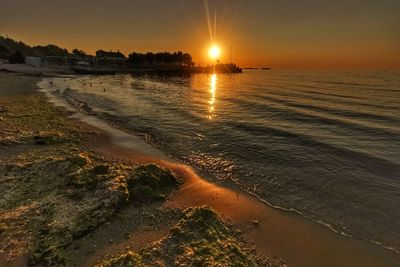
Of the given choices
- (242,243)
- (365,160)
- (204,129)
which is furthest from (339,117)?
(242,243)

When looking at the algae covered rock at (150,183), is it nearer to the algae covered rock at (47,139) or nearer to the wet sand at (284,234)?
the wet sand at (284,234)

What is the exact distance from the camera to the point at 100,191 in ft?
23.4

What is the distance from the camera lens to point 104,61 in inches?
4825

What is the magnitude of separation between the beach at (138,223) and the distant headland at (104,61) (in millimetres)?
93487

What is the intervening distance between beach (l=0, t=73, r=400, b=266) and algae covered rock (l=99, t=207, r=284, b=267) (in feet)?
0.08

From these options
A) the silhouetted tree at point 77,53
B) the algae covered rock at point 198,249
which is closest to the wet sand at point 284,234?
the algae covered rock at point 198,249

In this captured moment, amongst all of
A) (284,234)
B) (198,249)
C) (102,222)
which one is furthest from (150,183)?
(284,234)

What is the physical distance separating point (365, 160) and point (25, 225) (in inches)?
594

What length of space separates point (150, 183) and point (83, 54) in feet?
524

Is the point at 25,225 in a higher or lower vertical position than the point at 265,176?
higher

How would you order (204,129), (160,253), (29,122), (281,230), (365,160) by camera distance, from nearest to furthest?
(160,253), (281,230), (365,160), (29,122), (204,129)

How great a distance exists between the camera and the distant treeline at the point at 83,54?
131250 millimetres

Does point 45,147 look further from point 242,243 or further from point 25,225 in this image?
point 242,243

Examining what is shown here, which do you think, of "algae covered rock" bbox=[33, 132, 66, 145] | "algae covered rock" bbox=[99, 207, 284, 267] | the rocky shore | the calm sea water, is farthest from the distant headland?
"algae covered rock" bbox=[99, 207, 284, 267]
